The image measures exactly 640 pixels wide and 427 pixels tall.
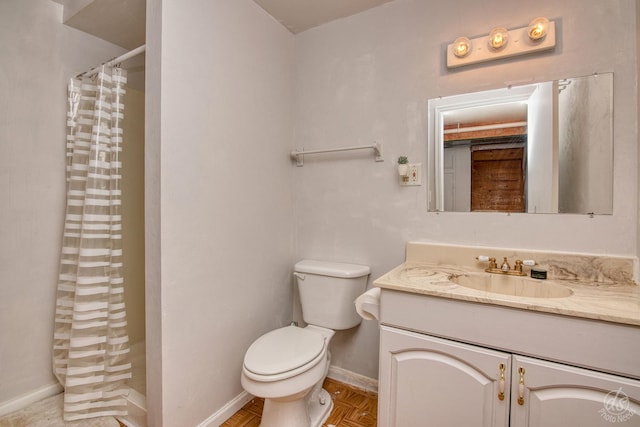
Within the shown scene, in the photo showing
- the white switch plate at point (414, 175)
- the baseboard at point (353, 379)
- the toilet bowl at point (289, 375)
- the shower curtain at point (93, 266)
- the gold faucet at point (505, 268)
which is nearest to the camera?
the toilet bowl at point (289, 375)

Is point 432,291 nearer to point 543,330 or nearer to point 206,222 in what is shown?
point 543,330

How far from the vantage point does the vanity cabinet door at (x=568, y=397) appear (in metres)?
0.87

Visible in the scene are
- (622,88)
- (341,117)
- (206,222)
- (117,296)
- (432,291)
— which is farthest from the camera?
(341,117)

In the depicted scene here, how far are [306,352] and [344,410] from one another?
0.53 meters

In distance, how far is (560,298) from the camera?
1.04 meters

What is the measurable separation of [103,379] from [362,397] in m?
1.38

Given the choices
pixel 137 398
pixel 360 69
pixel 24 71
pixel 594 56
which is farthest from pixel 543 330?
pixel 24 71

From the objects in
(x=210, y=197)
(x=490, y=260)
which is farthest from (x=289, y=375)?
(x=490, y=260)

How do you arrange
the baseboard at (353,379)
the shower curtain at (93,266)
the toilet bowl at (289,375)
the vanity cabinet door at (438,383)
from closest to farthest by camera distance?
the vanity cabinet door at (438,383) < the toilet bowl at (289,375) < the shower curtain at (93,266) < the baseboard at (353,379)

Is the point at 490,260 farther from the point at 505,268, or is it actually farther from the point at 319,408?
the point at 319,408

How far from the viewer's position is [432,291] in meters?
1.09

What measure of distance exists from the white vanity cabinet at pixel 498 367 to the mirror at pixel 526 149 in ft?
2.12

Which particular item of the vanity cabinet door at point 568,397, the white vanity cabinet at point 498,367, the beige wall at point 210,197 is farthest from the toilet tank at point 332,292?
the vanity cabinet door at point 568,397

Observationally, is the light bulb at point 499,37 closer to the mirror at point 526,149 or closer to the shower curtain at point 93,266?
the mirror at point 526,149
